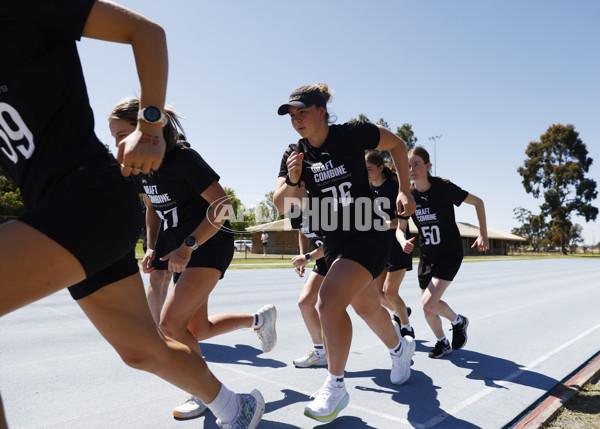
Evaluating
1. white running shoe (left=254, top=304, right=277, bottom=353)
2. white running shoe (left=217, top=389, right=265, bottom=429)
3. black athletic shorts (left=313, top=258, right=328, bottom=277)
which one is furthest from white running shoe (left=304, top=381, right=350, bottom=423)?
black athletic shorts (left=313, top=258, right=328, bottom=277)

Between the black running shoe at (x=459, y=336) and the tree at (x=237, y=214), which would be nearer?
the tree at (x=237, y=214)

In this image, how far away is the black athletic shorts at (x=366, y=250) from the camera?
3.34 m

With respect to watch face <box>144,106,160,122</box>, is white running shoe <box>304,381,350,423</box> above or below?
below

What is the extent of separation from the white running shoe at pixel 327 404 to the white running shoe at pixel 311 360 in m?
1.43

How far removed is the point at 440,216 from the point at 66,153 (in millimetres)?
4397

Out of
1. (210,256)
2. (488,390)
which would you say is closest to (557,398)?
(488,390)

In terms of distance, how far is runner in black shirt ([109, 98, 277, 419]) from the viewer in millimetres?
3004

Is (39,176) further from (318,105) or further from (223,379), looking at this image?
(223,379)

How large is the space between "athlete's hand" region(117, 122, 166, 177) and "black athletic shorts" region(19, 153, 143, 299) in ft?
0.33

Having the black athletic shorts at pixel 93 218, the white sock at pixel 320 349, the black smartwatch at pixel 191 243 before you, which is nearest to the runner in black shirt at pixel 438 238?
the white sock at pixel 320 349

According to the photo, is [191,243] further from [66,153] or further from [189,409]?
[66,153]

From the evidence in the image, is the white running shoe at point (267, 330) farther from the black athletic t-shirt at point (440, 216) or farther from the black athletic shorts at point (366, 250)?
the black athletic t-shirt at point (440, 216)

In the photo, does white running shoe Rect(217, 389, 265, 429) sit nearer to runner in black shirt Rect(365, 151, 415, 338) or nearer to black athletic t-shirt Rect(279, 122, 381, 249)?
black athletic t-shirt Rect(279, 122, 381, 249)

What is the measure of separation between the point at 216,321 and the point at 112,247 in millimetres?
2366
